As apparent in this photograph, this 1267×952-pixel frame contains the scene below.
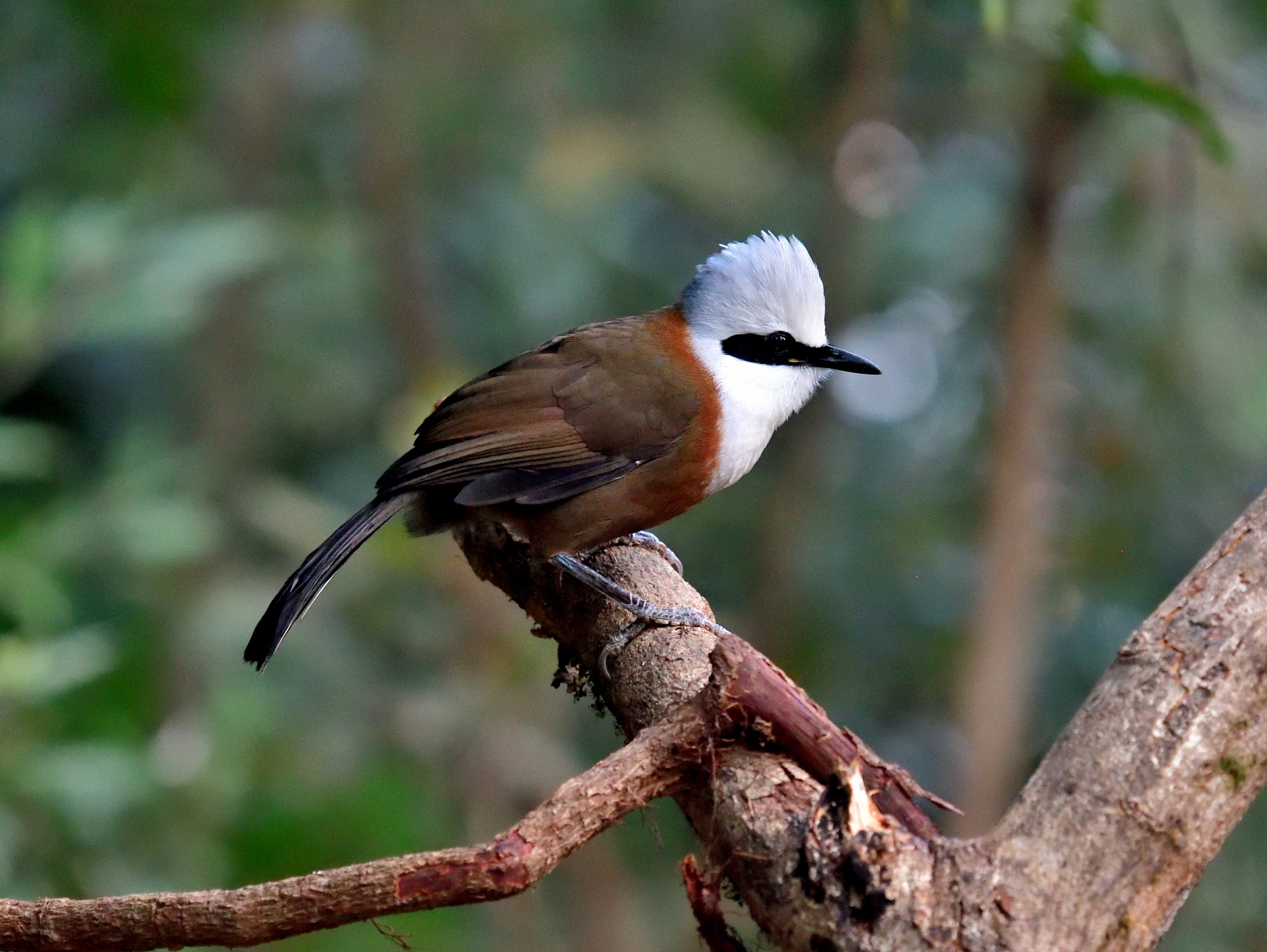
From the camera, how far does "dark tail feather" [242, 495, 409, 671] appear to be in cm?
273

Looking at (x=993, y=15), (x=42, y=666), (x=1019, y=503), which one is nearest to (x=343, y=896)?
(x=993, y=15)

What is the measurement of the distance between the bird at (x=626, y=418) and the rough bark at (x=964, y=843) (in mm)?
1181

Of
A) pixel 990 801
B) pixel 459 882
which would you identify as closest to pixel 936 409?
pixel 990 801

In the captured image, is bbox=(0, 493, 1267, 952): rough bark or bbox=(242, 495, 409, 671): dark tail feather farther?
bbox=(242, 495, 409, 671): dark tail feather

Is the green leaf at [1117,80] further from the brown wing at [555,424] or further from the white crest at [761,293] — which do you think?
the brown wing at [555,424]

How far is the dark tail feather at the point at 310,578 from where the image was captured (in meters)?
2.73

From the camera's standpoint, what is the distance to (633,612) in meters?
2.67

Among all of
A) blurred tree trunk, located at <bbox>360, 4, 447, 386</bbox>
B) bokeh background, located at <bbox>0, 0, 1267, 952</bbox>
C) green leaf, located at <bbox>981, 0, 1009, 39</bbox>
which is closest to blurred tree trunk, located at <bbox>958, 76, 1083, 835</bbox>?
bokeh background, located at <bbox>0, 0, 1267, 952</bbox>

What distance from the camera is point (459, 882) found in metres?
1.67

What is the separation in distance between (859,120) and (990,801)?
8.67 feet

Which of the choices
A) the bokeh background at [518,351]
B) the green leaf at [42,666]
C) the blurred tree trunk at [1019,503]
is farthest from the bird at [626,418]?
the blurred tree trunk at [1019,503]

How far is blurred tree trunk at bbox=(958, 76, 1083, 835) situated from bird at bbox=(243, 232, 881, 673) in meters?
1.32

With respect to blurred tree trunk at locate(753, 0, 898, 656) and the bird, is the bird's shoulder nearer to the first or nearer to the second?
the bird

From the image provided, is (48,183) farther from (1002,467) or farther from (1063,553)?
(1063,553)
